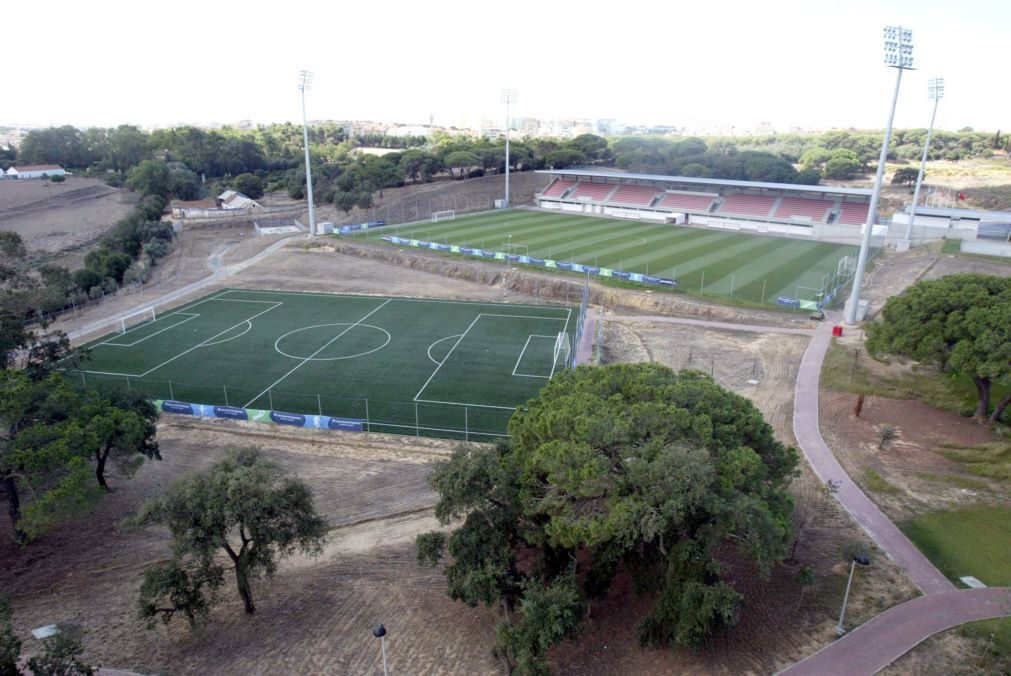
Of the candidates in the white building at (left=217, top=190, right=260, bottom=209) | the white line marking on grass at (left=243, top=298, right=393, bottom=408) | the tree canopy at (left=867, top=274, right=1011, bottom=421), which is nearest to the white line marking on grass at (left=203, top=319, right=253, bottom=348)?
the white line marking on grass at (left=243, top=298, right=393, bottom=408)

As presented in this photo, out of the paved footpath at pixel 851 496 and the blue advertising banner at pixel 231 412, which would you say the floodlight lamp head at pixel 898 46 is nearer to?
the paved footpath at pixel 851 496

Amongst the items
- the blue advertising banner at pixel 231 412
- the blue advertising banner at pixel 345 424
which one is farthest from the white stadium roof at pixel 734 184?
the blue advertising banner at pixel 231 412

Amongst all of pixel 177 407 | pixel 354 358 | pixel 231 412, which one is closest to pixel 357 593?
pixel 231 412

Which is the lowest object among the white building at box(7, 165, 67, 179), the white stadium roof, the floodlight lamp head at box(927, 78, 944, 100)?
the white building at box(7, 165, 67, 179)

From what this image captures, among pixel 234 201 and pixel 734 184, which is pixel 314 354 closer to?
pixel 734 184

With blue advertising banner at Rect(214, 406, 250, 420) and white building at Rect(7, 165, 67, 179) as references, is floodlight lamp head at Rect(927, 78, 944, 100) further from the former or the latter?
white building at Rect(7, 165, 67, 179)
